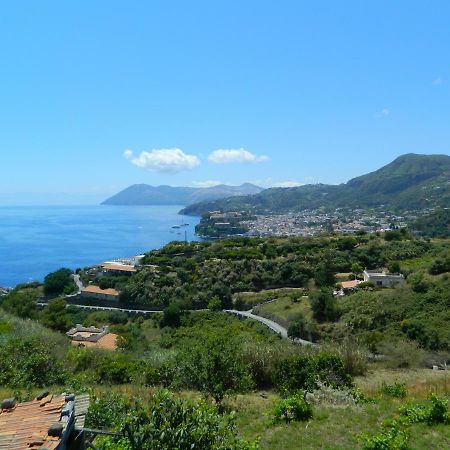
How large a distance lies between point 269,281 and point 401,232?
18.6m

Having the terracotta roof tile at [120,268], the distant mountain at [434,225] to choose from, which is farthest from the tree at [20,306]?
the distant mountain at [434,225]

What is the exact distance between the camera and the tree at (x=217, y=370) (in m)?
8.14

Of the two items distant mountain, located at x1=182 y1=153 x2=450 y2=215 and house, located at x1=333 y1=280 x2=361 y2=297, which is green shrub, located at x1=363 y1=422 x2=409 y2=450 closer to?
house, located at x1=333 y1=280 x2=361 y2=297

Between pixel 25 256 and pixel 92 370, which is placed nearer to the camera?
pixel 92 370

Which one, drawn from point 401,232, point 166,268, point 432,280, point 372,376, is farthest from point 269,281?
Answer: point 372,376

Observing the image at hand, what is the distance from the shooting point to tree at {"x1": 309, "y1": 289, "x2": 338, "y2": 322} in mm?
24502

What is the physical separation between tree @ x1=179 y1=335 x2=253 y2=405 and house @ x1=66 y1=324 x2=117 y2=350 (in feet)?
45.4

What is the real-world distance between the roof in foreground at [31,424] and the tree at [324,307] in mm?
22567

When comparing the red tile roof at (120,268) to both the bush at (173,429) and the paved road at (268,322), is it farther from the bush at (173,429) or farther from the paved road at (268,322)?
the bush at (173,429)

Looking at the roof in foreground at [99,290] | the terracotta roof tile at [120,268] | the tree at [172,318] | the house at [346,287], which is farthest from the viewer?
the terracotta roof tile at [120,268]

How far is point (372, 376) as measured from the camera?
10.4 m

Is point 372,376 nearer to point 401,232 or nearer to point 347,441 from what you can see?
point 347,441

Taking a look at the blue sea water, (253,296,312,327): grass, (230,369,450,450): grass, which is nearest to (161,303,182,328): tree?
(253,296,312,327): grass

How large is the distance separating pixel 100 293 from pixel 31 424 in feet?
121
